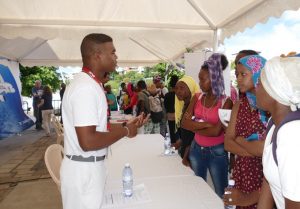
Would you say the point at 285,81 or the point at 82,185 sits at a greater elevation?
the point at 285,81

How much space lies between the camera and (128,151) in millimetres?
3139

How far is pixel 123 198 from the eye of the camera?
1.76m

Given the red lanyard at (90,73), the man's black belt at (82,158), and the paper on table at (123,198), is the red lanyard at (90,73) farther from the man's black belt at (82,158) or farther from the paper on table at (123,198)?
the paper on table at (123,198)

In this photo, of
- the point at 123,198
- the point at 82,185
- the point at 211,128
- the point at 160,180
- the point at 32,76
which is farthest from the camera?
the point at 32,76

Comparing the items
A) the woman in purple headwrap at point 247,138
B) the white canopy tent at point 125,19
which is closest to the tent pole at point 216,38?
the white canopy tent at point 125,19

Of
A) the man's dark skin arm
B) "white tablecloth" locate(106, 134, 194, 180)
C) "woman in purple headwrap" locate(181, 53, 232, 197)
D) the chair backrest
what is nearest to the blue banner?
"white tablecloth" locate(106, 134, 194, 180)

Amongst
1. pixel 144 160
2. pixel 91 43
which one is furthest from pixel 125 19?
pixel 91 43

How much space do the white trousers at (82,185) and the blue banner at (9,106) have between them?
20.6 feet

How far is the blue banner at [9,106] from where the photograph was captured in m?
7.14

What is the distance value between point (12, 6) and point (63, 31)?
0.75 metres

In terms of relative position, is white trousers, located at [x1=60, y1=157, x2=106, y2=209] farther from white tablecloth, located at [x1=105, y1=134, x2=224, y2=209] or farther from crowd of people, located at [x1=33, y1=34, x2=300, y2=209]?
white tablecloth, located at [x1=105, y1=134, x2=224, y2=209]

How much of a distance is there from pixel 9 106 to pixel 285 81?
7.66m

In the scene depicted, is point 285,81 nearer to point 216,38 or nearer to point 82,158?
point 82,158

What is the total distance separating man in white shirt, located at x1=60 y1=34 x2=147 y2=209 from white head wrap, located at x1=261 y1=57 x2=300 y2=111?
873 mm
